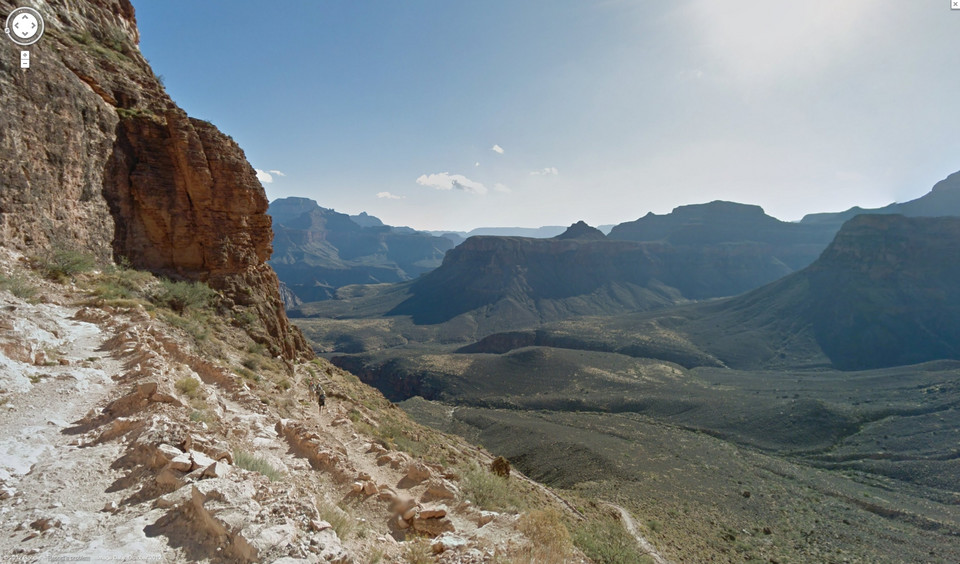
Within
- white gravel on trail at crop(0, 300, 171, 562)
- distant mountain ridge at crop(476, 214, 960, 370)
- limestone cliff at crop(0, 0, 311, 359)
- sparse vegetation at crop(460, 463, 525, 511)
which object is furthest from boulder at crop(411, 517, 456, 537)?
distant mountain ridge at crop(476, 214, 960, 370)

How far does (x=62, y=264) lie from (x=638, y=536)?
74.6 ft

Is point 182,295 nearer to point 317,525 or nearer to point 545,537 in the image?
point 317,525

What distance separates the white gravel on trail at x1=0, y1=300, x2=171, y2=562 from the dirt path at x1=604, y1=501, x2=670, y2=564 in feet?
51.4

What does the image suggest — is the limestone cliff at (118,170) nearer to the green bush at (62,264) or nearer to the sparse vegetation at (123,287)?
the green bush at (62,264)

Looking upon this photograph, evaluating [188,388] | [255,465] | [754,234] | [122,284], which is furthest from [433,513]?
[754,234]

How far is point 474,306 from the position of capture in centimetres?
12700

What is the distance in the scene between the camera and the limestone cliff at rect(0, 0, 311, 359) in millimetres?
11281

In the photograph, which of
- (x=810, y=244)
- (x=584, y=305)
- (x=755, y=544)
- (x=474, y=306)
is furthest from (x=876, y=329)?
(x=810, y=244)

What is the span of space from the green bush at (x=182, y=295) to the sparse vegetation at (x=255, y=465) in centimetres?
976

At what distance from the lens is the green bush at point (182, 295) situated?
13.5 meters

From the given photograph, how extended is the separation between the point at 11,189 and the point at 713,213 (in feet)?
707

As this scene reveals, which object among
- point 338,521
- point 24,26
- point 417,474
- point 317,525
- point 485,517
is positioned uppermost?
point 24,26

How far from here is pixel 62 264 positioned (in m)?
11.2

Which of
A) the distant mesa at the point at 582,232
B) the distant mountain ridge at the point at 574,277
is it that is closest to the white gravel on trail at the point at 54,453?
the distant mountain ridge at the point at 574,277
